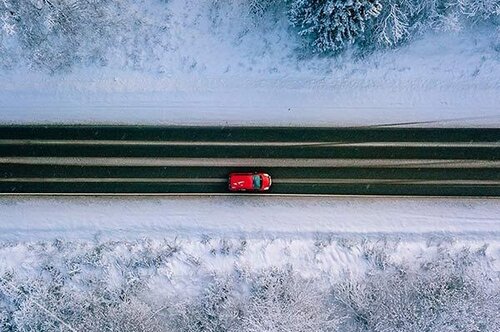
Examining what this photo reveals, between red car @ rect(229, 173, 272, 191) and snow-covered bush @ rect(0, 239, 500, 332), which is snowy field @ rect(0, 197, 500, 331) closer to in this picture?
snow-covered bush @ rect(0, 239, 500, 332)

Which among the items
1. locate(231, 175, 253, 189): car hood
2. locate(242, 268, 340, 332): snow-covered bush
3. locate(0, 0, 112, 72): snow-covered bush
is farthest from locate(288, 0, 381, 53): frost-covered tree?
locate(242, 268, 340, 332): snow-covered bush

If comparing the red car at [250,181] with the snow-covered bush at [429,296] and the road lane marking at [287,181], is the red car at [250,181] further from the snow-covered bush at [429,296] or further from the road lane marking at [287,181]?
the snow-covered bush at [429,296]

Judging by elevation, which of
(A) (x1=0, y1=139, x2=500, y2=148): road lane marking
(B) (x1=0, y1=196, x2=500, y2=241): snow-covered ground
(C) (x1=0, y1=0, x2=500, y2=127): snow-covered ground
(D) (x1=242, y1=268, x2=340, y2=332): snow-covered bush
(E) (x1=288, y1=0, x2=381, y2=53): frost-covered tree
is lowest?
(D) (x1=242, y1=268, x2=340, y2=332): snow-covered bush

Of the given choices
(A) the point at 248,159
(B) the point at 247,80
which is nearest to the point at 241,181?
(A) the point at 248,159

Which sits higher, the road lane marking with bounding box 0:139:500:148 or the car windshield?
the road lane marking with bounding box 0:139:500:148

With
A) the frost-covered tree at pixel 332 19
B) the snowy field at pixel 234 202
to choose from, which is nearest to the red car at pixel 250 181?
the snowy field at pixel 234 202

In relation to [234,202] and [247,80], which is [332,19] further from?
[234,202]
